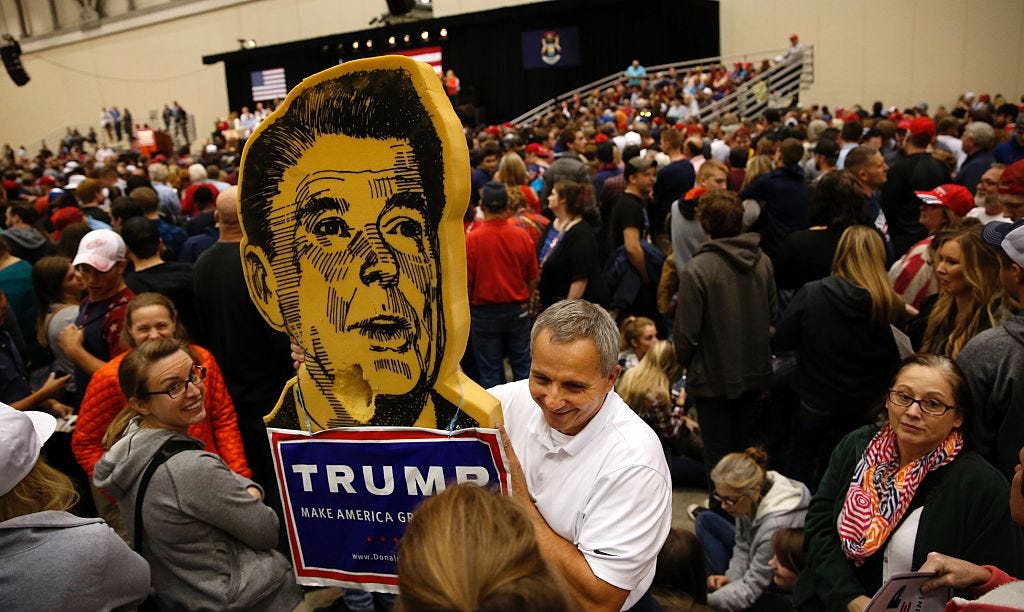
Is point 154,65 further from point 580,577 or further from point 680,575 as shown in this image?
point 580,577

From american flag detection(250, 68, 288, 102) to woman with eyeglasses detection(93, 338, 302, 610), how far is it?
2474 cm

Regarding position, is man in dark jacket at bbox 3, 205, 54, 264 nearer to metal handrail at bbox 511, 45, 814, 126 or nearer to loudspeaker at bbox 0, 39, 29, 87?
metal handrail at bbox 511, 45, 814, 126

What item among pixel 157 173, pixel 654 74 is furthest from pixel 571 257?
pixel 654 74

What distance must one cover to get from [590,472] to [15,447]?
1.22m

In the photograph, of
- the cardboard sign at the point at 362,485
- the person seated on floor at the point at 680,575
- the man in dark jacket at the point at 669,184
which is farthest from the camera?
the man in dark jacket at the point at 669,184

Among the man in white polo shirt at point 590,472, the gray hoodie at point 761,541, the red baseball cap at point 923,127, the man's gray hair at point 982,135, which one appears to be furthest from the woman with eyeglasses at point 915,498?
the man's gray hair at point 982,135

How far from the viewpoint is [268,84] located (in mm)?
25875

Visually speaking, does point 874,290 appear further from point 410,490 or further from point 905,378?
point 410,490

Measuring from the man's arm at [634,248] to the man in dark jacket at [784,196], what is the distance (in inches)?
34.6

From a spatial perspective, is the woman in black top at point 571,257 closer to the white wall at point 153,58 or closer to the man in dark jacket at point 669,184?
the man in dark jacket at point 669,184

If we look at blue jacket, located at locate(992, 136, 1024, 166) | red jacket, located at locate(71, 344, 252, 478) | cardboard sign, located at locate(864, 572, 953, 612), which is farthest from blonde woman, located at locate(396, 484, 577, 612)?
blue jacket, located at locate(992, 136, 1024, 166)

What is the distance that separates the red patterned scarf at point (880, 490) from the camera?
212 centimetres

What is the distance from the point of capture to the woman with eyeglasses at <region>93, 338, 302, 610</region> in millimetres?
1950

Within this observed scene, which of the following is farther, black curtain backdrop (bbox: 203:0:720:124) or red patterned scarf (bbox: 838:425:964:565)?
black curtain backdrop (bbox: 203:0:720:124)
